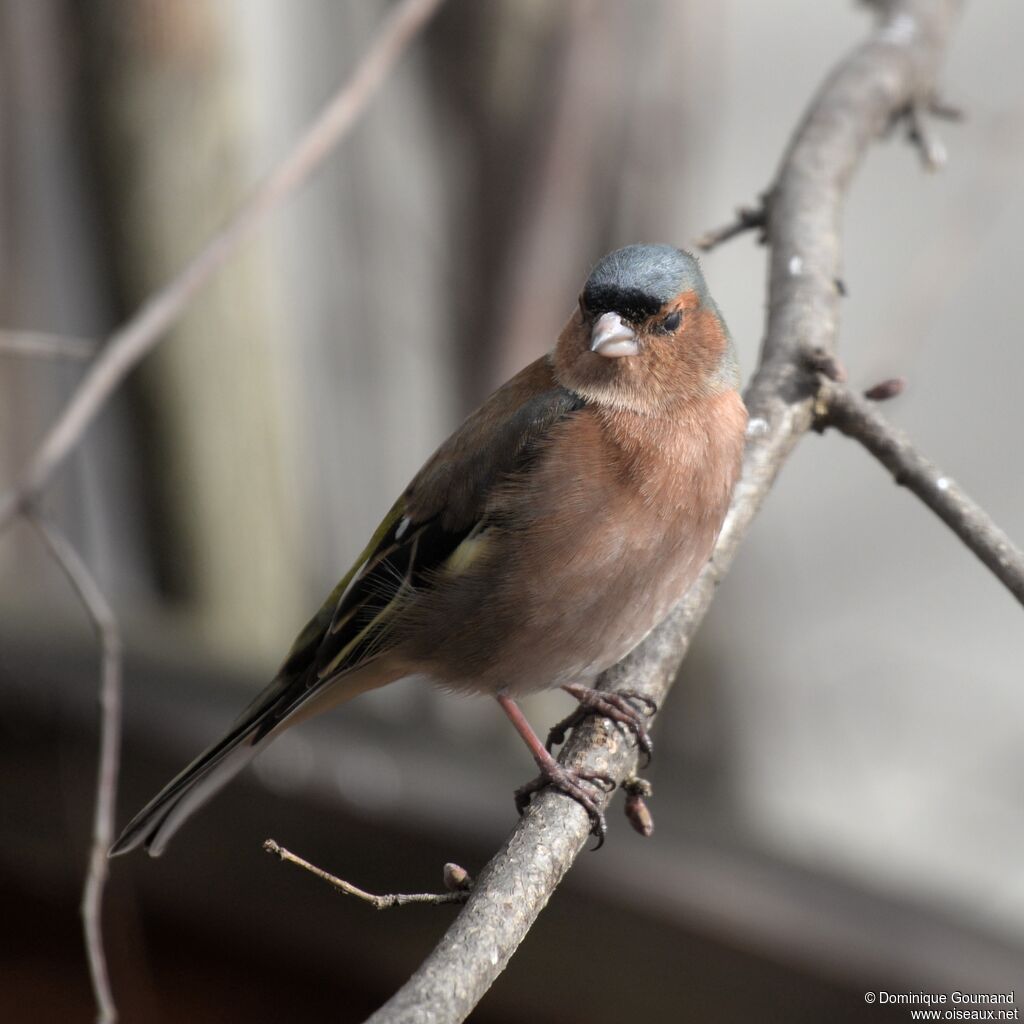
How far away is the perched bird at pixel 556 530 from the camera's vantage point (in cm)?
240

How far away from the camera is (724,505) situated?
2424mm

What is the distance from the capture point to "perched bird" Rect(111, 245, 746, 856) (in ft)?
7.88

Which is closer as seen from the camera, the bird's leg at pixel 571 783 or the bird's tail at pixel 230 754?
the bird's leg at pixel 571 783

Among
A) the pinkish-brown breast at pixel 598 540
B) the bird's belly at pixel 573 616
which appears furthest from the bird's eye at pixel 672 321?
the bird's belly at pixel 573 616

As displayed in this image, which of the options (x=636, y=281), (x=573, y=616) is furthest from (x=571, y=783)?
(x=636, y=281)

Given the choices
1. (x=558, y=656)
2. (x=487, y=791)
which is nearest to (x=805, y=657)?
(x=487, y=791)

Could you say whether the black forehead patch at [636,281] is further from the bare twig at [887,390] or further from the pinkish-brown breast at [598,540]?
the bare twig at [887,390]

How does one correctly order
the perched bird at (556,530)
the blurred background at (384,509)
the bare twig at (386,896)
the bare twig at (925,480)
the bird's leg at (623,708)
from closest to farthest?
the bare twig at (386,896) → the bare twig at (925,480) → the bird's leg at (623,708) → the perched bird at (556,530) → the blurred background at (384,509)

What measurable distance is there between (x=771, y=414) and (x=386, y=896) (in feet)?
4.01

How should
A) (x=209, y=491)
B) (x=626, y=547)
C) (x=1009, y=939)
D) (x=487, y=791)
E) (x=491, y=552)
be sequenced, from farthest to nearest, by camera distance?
(x=209, y=491) → (x=487, y=791) → (x=1009, y=939) → (x=491, y=552) → (x=626, y=547)

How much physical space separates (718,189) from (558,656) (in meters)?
3.97

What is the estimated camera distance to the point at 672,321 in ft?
8.39

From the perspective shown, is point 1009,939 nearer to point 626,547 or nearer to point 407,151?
point 626,547

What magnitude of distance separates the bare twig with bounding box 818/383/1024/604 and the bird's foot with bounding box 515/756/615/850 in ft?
2.22
